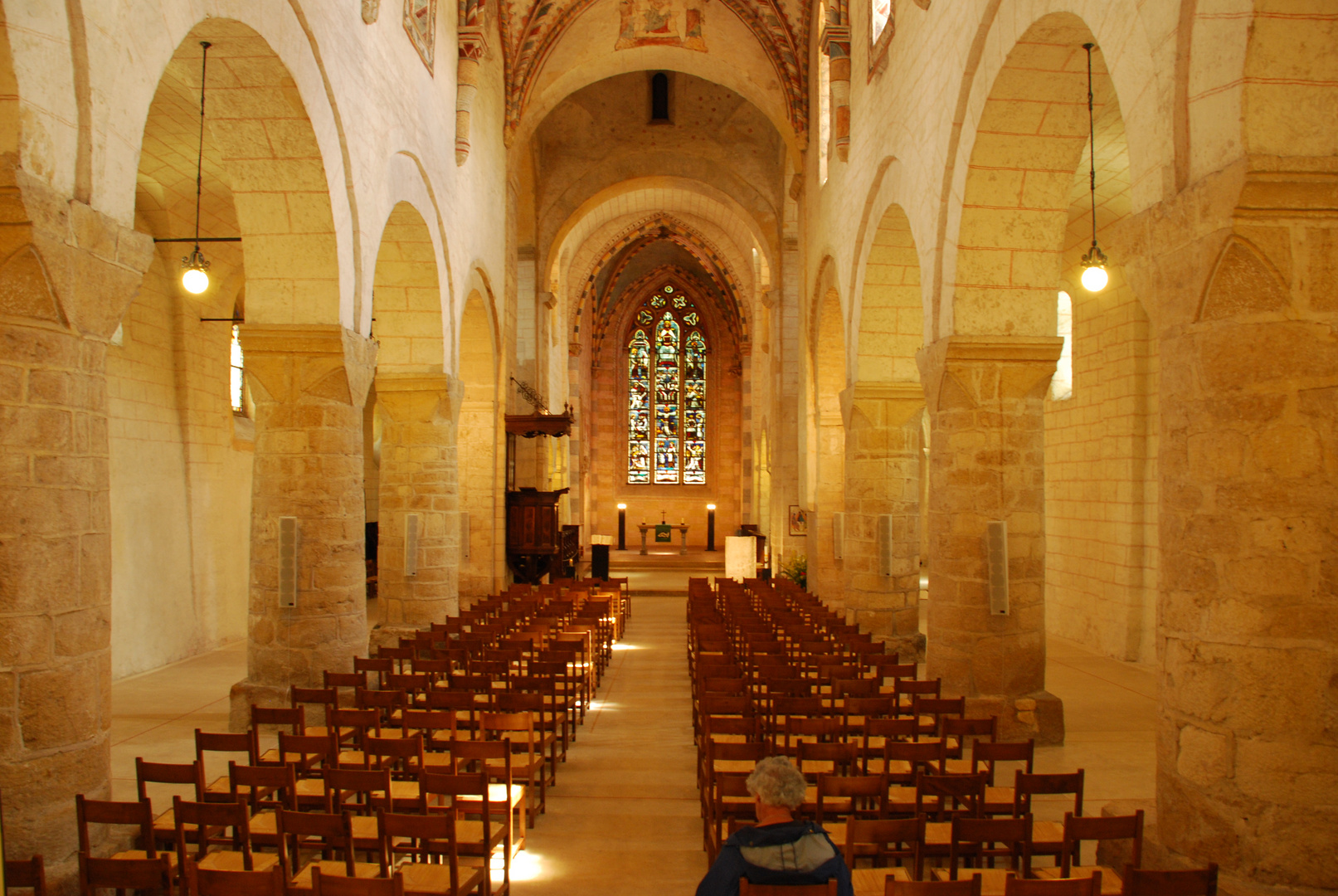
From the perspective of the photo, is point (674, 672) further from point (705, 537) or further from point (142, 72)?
point (705, 537)

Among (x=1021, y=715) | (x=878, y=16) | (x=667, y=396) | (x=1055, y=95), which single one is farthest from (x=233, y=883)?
(x=667, y=396)

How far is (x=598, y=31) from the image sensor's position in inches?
689

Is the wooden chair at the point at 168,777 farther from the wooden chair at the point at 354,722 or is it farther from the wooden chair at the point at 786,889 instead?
the wooden chair at the point at 786,889

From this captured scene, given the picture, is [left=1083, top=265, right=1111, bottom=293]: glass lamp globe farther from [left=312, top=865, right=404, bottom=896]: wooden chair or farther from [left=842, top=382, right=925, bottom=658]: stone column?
[left=312, top=865, right=404, bottom=896]: wooden chair

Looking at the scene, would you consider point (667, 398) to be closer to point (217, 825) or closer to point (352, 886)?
point (217, 825)

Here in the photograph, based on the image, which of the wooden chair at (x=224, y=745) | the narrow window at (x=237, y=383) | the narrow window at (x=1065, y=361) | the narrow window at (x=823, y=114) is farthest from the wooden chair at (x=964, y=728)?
the narrow window at (x=237, y=383)

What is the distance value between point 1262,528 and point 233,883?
14.7ft

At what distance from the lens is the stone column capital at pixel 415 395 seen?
1251cm

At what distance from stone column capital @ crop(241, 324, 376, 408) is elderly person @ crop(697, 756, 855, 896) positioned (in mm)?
6624

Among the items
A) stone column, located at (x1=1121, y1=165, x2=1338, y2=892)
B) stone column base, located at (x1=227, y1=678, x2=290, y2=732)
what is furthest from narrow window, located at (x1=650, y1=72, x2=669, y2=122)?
stone column, located at (x1=1121, y1=165, x2=1338, y2=892)

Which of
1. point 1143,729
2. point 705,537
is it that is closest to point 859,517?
point 1143,729

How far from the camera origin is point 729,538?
66.5 ft

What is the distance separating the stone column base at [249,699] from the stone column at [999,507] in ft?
19.5

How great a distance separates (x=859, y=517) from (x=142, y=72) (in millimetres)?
9404
